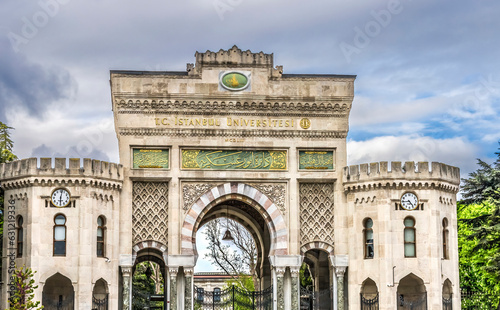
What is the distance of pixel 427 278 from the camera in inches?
1244

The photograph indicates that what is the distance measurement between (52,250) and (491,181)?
20.3m

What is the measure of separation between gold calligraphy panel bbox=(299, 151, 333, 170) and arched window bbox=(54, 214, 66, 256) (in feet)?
31.4

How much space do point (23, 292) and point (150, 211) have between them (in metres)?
6.10

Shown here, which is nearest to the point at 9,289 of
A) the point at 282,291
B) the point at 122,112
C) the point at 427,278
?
the point at 122,112

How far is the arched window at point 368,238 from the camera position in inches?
1282

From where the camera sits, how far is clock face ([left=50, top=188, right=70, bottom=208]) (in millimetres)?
30781

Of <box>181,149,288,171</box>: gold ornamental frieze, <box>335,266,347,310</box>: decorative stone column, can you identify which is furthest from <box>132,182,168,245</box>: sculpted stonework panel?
<box>335,266,347,310</box>: decorative stone column

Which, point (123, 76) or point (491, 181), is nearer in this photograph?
point (123, 76)

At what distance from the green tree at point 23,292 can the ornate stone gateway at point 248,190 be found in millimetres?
1823

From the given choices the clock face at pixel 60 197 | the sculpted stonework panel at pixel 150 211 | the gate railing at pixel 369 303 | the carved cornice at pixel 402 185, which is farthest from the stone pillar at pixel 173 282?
the carved cornice at pixel 402 185

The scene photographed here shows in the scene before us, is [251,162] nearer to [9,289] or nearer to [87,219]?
[87,219]

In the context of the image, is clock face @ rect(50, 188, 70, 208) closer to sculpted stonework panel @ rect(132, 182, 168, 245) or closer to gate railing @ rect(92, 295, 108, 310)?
sculpted stonework panel @ rect(132, 182, 168, 245)

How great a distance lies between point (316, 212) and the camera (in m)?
33.4

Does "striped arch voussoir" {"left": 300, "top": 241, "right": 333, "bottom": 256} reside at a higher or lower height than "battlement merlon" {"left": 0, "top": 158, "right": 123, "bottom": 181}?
lower
